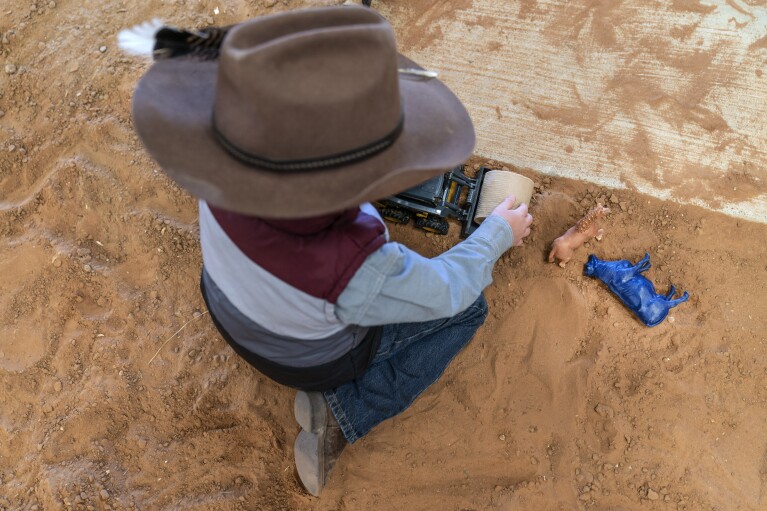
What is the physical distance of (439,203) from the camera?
2365 millimetres

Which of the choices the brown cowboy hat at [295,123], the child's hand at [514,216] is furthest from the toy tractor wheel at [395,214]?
the brown cowboy hat at [295,123]

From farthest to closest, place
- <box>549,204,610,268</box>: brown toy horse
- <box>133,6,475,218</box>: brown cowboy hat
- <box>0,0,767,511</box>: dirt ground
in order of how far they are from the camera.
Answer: <box>549,204,610,268</box>: brown toy horse
<box>0,0,767,511</box>: dirt ground
<box>133,6,475,218</box>: brown cowboy hat

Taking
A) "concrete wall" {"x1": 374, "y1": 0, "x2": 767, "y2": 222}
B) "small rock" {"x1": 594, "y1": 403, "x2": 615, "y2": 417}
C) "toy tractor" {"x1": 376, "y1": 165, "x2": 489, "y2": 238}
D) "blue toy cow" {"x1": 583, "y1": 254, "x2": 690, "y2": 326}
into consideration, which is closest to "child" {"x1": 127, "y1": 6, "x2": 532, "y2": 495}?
"toy tractor" {"x1": 376, "y1": 165, "x2": 489, "y2": 238}

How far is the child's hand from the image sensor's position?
7.00 feet

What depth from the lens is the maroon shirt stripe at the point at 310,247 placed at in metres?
1.37

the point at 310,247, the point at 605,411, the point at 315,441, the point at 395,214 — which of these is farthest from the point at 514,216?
the point at 315,441

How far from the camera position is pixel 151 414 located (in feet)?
7.71

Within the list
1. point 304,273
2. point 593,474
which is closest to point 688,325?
point 593,474

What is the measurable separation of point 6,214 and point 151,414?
47.2 inches

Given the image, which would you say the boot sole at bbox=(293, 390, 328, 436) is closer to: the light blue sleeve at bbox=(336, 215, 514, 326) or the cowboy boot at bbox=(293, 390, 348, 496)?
the cowboy boot at bbox=(293, 390, 348, 496)

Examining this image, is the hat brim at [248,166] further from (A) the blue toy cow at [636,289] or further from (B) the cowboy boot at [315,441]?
(A) the blue toy cow at [636,289]

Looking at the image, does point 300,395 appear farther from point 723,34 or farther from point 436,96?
point 723,34

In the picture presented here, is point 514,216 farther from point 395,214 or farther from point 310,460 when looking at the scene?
point 310,460

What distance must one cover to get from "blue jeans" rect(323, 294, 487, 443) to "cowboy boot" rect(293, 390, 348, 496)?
43 millimetres
